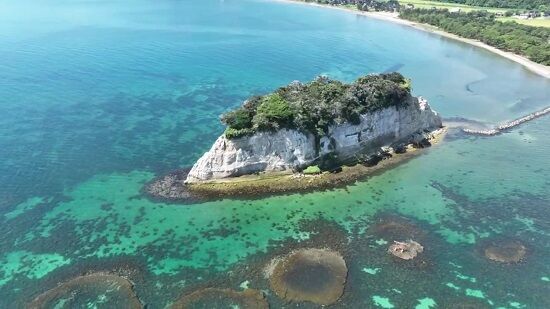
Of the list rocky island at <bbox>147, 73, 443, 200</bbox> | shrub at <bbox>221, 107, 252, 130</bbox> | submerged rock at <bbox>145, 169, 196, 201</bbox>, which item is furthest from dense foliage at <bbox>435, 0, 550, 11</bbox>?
submerged rock at <bbox>145, 169, 196, 201</bbox>

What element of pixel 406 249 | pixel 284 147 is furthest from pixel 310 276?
pixel 284 147

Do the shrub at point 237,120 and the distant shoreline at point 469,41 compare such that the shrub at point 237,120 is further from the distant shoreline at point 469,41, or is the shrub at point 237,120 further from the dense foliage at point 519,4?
the dense foliage at point 519,4

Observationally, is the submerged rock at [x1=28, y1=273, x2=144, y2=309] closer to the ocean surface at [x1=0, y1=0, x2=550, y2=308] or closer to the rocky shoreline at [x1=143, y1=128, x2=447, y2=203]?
the ocean surface at [x1=0, y1=0, x2=550, y2=308]

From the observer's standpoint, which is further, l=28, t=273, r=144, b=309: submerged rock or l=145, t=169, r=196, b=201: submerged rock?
l=145, t=169, r=196, b=201: submerged rock

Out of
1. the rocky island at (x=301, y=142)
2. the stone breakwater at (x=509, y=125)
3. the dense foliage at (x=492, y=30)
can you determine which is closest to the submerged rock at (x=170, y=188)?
the rocky island at (x=301, y=142)

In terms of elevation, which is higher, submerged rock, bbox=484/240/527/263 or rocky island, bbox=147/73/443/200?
rocky island, bbox=147/73/443/200

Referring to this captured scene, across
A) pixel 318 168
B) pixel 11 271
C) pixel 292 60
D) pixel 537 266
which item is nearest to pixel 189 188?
pixel 318 168

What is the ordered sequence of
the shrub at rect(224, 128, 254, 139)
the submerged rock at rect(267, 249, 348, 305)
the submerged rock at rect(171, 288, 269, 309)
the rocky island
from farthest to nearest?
the rocky island < the shrub at rect(224, 128, 254, 139) < the submerged rock at rect(267, 249, 348, 305) < the submerged rock at rect(171, 288, 269, 309)

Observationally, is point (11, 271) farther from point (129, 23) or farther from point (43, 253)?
point (129, 23)
